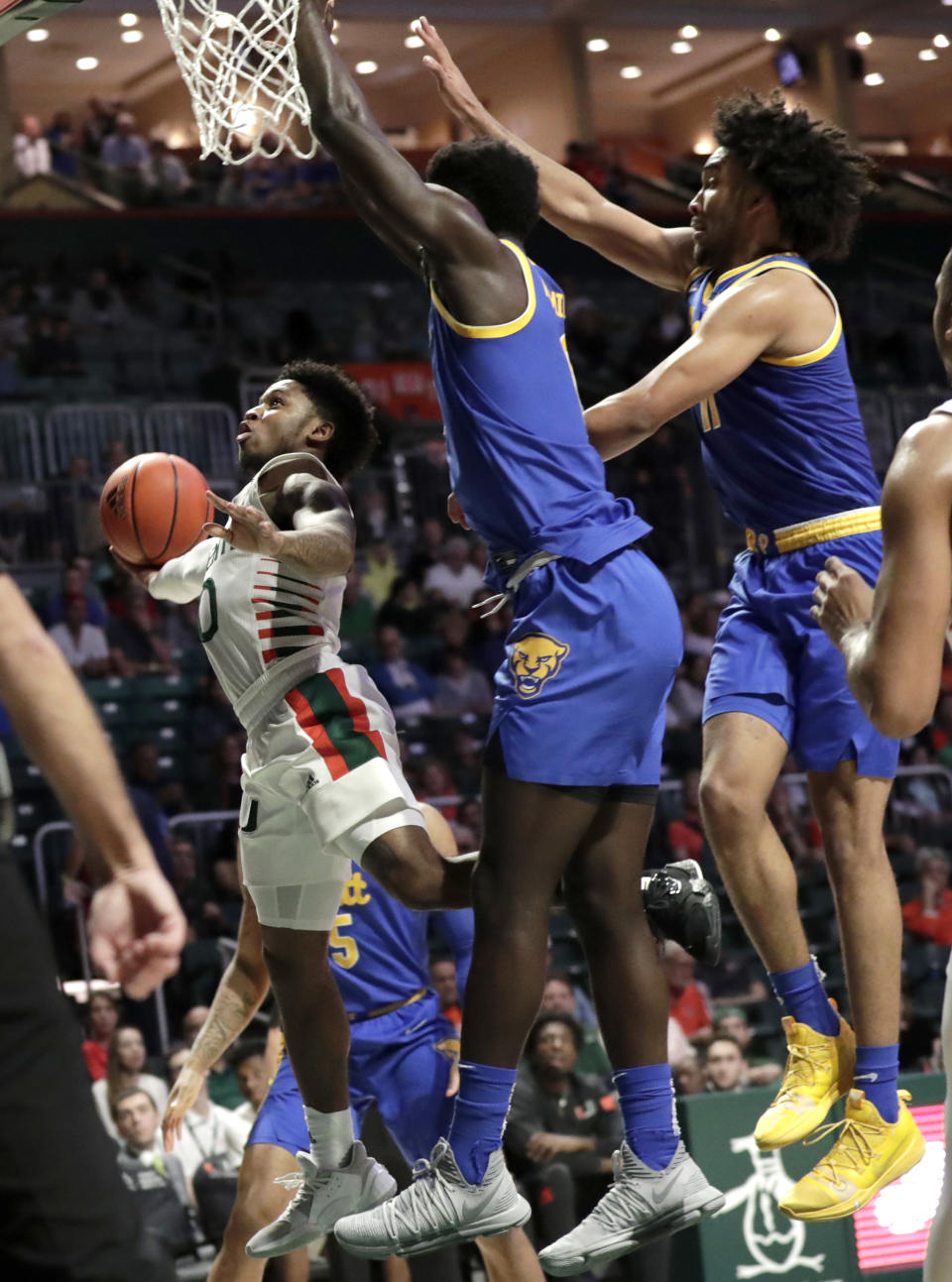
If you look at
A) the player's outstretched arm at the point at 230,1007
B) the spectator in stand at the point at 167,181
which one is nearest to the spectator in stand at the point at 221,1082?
the player's outstretched arm at the point at 230,1007

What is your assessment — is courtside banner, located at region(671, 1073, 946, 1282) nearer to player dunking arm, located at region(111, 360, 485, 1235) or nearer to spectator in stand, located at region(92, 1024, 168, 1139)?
spectator in stand, located at region(92, 1024, 168, 1139)

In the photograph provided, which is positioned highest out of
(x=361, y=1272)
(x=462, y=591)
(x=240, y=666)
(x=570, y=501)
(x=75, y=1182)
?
(x=570, y=501)

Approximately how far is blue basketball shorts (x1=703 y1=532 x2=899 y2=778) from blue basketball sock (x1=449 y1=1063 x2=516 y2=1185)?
3.90 ft

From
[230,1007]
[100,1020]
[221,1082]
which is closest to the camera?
[230,1007]

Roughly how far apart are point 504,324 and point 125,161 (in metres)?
16.6

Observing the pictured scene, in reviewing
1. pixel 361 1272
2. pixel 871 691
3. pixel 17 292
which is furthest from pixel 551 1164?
pixel 17 292

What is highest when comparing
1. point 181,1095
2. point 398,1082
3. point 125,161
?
point 125,161

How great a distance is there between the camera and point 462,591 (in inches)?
552

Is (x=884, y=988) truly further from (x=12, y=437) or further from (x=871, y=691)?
(x=12, y=437)

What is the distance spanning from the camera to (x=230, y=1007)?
17.4ft

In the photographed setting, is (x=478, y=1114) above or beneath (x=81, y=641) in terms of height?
above

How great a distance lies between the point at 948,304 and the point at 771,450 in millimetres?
1186

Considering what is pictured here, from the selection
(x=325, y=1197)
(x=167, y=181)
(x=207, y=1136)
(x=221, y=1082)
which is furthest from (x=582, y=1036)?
(x=167, y=181)

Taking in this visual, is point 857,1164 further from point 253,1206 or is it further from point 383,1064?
point 253,1206
